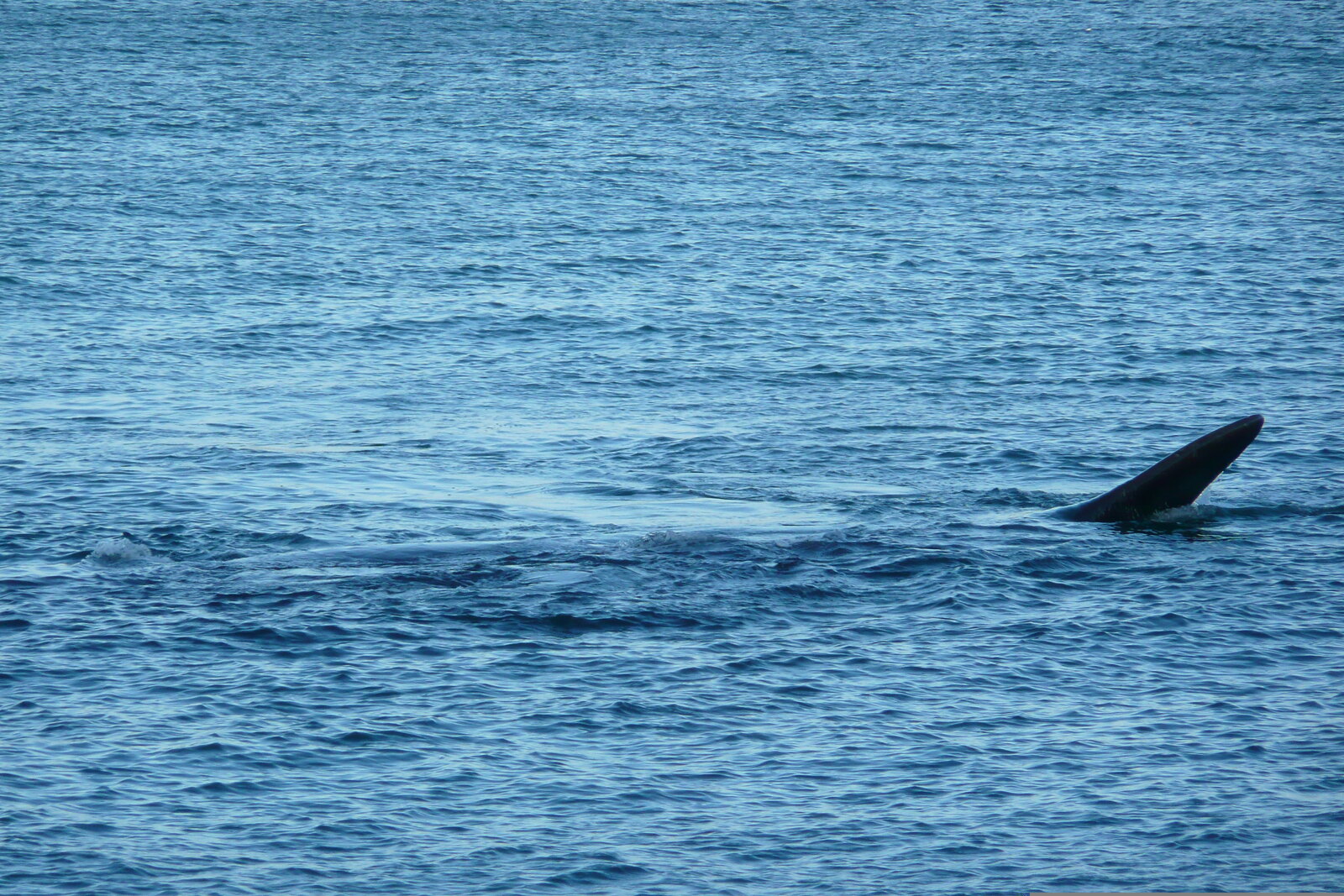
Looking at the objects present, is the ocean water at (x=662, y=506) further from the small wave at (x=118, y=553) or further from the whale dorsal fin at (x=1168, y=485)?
the whale dorsal fin at (x=1168, y=485)

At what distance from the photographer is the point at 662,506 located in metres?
33.8

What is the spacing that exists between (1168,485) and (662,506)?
981cm

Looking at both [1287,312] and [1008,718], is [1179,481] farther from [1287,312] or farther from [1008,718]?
[1287,312]

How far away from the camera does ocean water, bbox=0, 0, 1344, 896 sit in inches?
805

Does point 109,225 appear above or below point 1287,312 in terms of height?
above

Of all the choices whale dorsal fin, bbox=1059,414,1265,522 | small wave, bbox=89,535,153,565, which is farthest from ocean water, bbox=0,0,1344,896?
whale dorsal fin, bbox=1059,414,1265,522

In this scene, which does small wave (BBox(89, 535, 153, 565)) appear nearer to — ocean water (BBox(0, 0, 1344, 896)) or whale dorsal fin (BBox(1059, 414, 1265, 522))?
ocean water (BBox(0, 0, 1344, 896))

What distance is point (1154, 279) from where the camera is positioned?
58.5 m

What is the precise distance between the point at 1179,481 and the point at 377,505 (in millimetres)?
15714

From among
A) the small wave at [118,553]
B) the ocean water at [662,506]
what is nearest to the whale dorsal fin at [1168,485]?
the ocean water at [662,506]

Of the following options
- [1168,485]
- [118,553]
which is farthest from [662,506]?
[118,553]

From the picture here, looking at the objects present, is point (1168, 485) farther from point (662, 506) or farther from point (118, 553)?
point (118, 553)

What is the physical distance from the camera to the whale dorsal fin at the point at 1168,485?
30562 millimetres

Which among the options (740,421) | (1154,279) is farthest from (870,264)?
(740,421)
